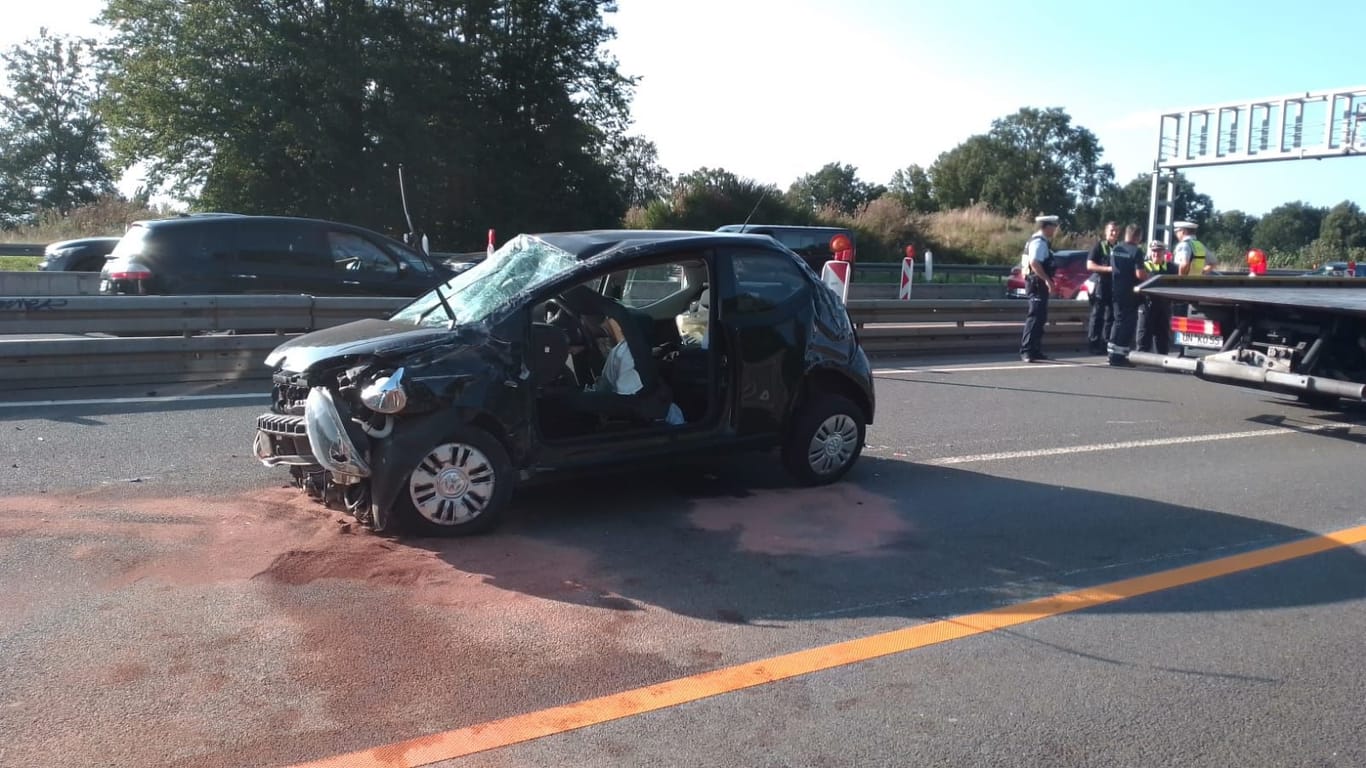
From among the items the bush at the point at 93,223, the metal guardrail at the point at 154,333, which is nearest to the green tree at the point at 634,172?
the bush at the point at 93,223

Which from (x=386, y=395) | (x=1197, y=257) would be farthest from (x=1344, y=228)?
(x=386, y=395)

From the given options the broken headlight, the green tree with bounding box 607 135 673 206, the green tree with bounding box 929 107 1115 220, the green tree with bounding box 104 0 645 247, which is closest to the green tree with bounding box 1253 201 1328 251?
the green tree with bounding box 929 107 1115 220

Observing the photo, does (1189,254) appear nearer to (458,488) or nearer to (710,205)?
(458,488)

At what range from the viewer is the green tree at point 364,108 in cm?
3331

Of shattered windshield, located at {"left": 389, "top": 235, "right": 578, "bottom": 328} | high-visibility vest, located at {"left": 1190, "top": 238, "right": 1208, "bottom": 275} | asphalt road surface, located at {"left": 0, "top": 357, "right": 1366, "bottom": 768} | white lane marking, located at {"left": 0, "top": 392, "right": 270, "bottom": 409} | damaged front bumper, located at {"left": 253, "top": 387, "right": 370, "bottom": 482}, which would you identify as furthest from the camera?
high-visibility vest, located at {"left": 1190, "top": 238, "right": 1208, "bottom": 275}

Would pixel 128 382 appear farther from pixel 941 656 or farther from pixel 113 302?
pixel 941 656

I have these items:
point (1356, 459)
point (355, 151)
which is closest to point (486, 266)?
point (1356, 459)

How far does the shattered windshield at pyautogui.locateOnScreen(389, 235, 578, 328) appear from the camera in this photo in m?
6.11

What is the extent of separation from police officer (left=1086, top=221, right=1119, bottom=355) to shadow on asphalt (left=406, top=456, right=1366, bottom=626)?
844cm

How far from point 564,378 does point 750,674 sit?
263 centimetres

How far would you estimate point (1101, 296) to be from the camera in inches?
603

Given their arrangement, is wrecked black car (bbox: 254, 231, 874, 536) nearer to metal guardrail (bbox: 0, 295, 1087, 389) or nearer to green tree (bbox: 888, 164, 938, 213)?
metal guardrail (bbox: 0, 295, 1087, 389)

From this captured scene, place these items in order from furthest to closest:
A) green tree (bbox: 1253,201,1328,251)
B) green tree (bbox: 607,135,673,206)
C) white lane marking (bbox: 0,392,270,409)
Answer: green tree (bbox: 1253,201,1328,251)
green tree (bbox: 607,135,673,206)
white lane marking (bbox: 0,392,270,409)

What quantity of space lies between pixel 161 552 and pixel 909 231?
37.9 m
